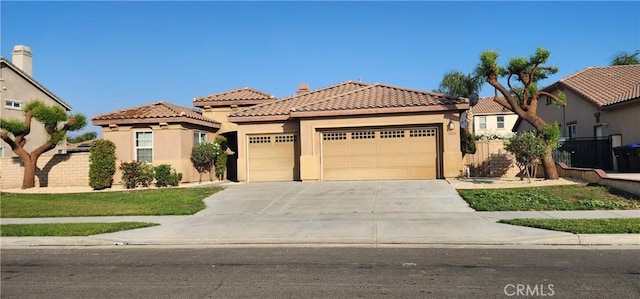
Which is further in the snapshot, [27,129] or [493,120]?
[493,120]

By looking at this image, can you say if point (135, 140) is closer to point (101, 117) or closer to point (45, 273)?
point (101, 117)

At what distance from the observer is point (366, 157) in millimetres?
19891

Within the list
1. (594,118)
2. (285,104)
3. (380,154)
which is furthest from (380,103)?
(594,118)

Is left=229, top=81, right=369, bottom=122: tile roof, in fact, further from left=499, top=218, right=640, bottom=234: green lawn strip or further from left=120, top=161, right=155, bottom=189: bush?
left=499, top=218, right=640, bottom=234: green lawn strip

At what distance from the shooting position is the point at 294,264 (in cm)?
766

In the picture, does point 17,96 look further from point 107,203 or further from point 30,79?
point 107,203

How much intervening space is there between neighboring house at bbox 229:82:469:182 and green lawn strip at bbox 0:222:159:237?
9118 millimetres

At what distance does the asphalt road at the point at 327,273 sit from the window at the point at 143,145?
12877mm

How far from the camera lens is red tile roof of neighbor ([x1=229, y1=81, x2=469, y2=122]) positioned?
19.1 m

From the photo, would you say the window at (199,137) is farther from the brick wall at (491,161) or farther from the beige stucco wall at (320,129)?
the brick wall at (491,161)

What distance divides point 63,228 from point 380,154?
11.9 m

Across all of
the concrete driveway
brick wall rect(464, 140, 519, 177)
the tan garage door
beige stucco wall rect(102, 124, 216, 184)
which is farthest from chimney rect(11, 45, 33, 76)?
brick wall rect(464, 140, 519, 177)

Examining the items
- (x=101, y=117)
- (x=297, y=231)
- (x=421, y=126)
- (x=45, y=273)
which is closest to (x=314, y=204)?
(x=297, y=231)

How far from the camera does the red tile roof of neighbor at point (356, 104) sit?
19.1m
